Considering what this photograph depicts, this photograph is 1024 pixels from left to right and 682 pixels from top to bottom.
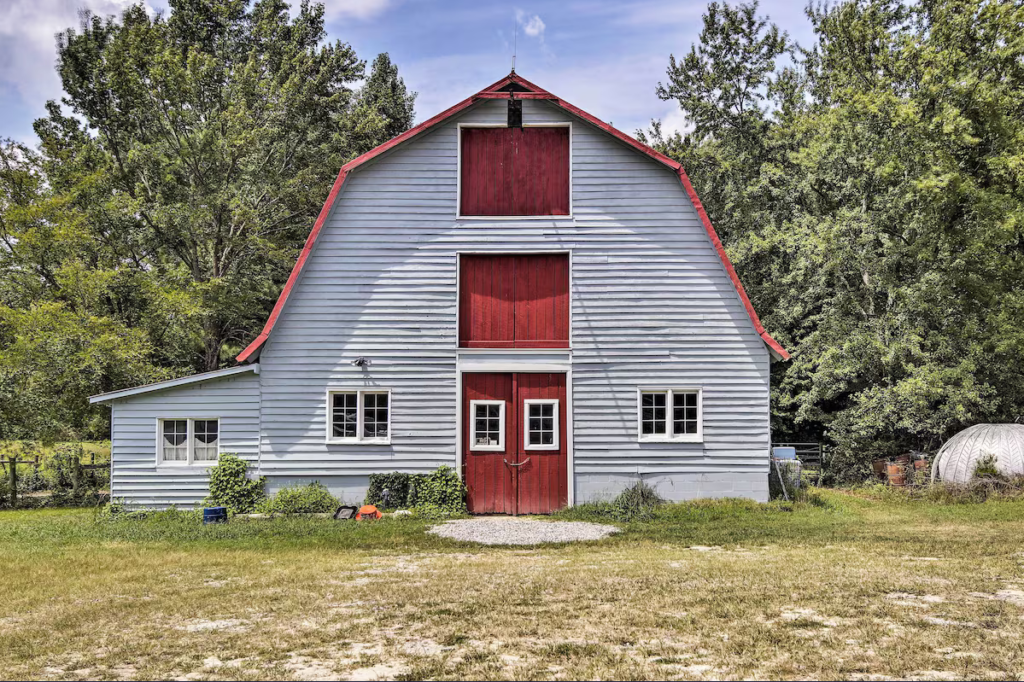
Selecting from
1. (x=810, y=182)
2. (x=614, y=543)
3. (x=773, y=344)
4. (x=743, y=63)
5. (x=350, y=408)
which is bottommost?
(x=614, y=543)

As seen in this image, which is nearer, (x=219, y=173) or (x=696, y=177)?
(x=219, y=173)

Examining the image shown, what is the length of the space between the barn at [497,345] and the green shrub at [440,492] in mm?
248

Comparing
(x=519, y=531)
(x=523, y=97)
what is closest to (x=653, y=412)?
(x=519, y=531)

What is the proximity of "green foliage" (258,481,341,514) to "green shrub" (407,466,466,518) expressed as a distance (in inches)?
60.1

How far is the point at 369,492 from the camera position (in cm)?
1684

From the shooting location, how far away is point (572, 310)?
17391mm

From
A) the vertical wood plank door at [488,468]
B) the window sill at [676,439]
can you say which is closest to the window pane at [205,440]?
the vertical wood plank door at [488,468]

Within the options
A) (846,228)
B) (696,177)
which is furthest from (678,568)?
(696,177)

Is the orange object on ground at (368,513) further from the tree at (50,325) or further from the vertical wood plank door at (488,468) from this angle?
the tree at (50,325)

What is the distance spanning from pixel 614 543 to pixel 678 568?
2.46 m

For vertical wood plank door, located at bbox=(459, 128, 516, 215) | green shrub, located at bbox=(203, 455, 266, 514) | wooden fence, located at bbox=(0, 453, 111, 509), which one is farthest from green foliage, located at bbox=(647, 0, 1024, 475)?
wooden fence, located at bbox=(0, 453, 111, 509)

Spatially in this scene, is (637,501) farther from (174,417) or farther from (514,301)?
(174,417)

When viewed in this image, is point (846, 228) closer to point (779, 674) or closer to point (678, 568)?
point (678, 568)

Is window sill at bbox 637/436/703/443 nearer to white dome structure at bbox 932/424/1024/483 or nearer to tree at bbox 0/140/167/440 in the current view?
white dome structure at bbox 932/424/1024/483
